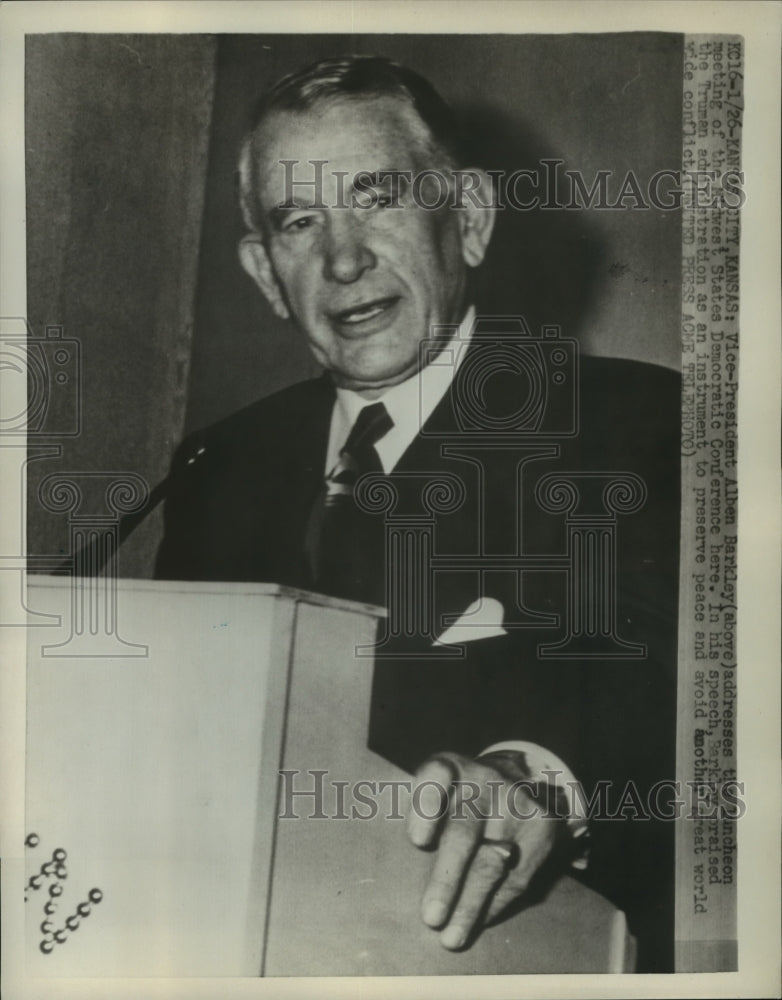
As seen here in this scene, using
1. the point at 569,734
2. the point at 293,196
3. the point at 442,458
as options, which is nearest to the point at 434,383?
the point at 442,458

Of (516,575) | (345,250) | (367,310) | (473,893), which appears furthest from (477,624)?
(345,250)

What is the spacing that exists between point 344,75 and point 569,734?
126cm

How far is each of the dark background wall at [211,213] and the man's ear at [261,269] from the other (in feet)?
0.07

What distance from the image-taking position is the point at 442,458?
1.39 metres

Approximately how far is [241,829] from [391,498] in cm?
65

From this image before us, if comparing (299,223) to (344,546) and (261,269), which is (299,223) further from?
(344,546)

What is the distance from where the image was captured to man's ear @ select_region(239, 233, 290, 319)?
1400 mm

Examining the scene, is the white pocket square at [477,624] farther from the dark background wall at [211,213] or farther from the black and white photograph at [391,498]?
the dark background wall at [211,213]

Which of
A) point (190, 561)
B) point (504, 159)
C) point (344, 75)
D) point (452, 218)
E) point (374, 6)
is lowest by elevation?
point (190, 561)

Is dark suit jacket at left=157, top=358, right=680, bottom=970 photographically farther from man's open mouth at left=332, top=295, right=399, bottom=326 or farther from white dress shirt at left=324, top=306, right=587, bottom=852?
man's open mouth at left=332, top=295, right=399, bottom=326

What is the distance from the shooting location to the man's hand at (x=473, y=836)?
137cm

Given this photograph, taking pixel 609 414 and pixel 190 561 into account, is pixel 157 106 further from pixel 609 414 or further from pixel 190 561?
pixel 609 414

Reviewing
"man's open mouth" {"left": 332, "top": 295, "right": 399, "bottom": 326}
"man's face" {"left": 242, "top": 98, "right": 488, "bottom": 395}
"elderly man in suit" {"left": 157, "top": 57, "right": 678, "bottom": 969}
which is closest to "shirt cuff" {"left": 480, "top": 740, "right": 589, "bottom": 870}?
"elderly man in suit" {"left": 157, "top": 57, "right": 678, "bottom": 969}

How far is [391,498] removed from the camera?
1387 millimetres
